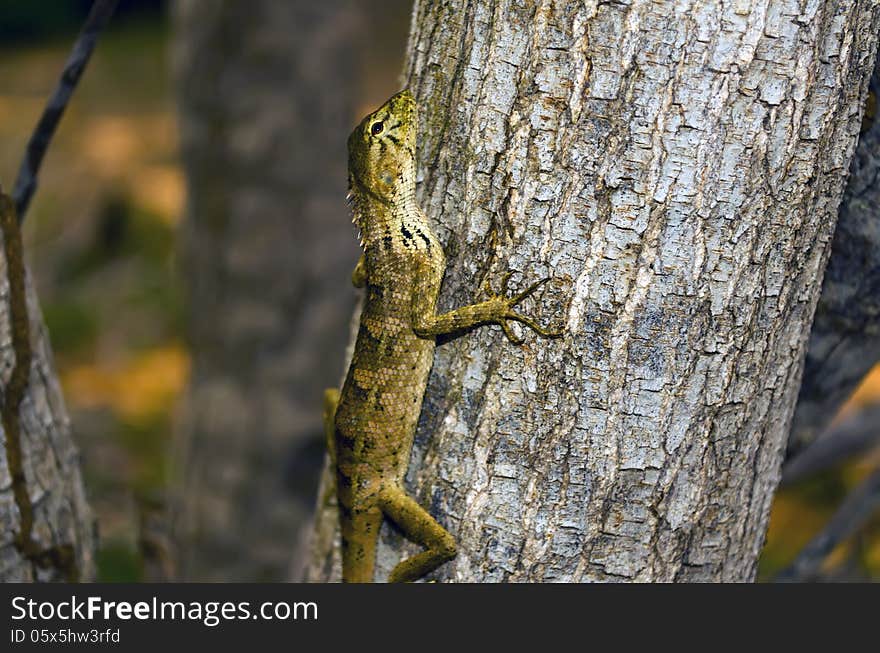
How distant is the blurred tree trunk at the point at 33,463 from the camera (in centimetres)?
275

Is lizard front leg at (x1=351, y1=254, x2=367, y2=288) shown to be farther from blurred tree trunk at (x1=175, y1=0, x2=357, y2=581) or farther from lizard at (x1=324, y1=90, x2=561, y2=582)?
blurred tree trunk at (x1=175, y1=0, x2=357, y2=581)

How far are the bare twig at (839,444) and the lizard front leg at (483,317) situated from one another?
237cm

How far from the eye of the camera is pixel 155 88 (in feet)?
51.2

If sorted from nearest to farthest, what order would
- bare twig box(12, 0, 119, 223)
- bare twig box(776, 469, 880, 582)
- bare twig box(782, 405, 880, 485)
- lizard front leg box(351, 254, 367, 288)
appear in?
bare twig box(12, 0, 119, 223) → lizard front leg box(351, 254, 367, 288) → bare twig box(776, 469, 880, 582) → bare twig box(782, 405, 880, 485)

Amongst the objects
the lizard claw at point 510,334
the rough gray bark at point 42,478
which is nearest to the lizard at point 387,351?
the lizard claw at point 510,334

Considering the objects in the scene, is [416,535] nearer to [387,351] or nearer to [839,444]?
[387,351]

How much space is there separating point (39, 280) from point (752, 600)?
33.0 feet

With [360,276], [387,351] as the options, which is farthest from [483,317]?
[360,276]

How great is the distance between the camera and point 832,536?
379cm

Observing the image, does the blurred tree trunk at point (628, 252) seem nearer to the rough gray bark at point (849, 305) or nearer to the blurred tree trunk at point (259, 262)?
the rough gray bark at point (849, 305)

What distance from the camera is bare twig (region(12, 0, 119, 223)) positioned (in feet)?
9.70

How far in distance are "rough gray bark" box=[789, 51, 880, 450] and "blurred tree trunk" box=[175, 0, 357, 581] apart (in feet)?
11.7

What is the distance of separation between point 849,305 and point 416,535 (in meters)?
1.71

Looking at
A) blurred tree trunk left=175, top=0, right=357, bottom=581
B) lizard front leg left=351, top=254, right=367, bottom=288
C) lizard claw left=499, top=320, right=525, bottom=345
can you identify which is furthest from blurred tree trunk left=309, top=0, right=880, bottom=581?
blurred tree trunk left=175, top=0, right=357, bottom=581
